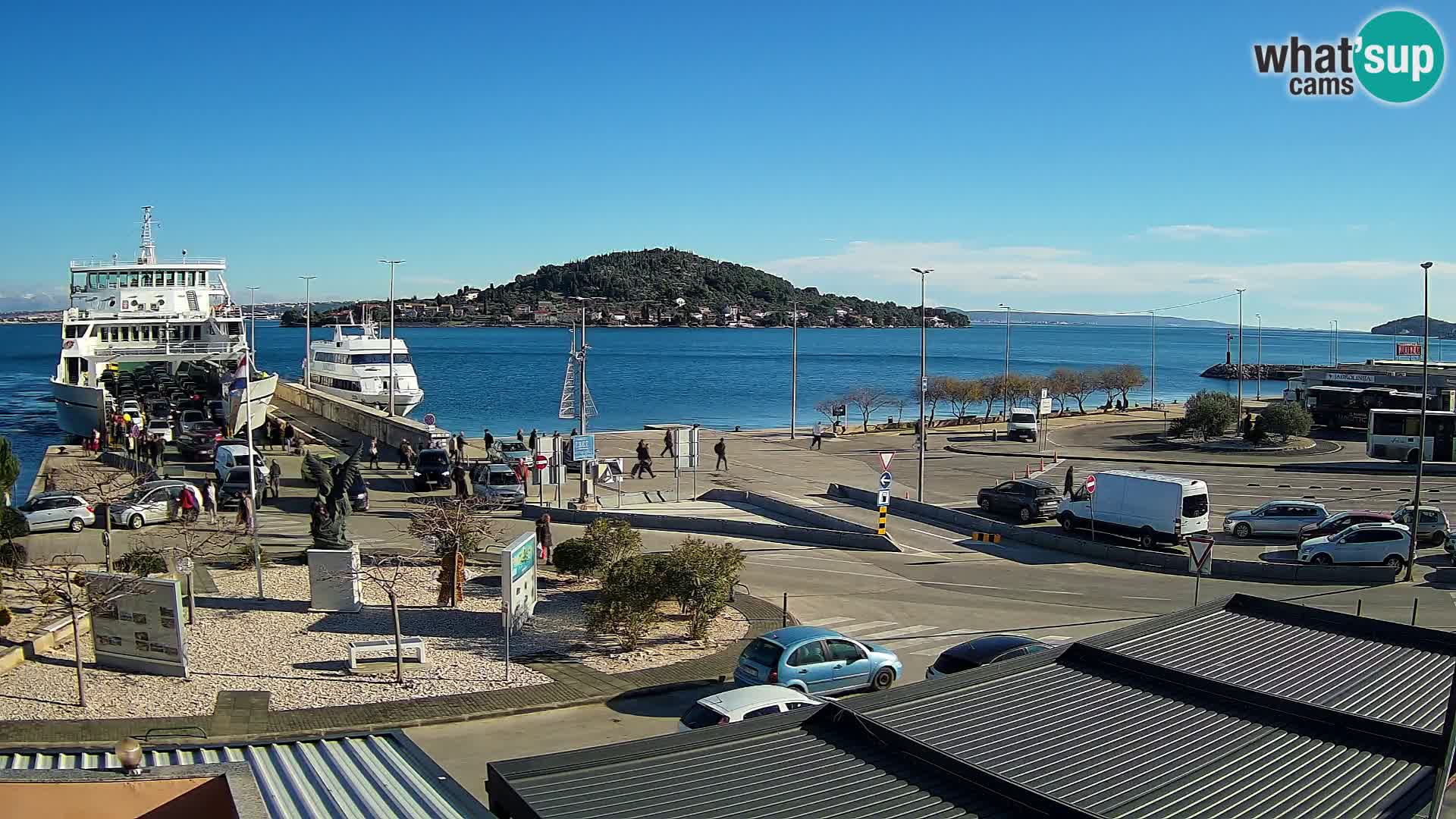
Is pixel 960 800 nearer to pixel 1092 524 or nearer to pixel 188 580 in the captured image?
pixel 188 580

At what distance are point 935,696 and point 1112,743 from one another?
5.60 feet

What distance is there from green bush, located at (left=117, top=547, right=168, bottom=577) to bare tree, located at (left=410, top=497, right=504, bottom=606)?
476 centimetres

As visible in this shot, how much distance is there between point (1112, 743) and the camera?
10.2 metres

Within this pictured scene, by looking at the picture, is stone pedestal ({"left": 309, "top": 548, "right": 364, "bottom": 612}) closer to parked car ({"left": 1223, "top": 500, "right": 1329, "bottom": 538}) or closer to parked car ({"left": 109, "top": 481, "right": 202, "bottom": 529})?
parked car ({"left": 109, "top": 481, "right": 202, "bottom": 529})

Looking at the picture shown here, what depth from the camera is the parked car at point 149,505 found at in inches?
1131

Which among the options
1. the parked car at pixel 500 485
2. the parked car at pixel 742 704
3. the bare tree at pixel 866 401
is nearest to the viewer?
the parked car at pixel 742 704

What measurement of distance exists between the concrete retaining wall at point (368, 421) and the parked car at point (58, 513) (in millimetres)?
12830

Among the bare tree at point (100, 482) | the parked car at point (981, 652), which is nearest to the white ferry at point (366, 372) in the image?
the bare tree at point (100, 482)

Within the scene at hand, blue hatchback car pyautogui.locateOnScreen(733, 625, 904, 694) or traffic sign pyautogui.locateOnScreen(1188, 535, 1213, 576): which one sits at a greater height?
traffic sign pyautogui.locateOnScreen(1188, 535, 1213, 576)

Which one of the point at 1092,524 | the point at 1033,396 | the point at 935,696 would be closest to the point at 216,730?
the point at 935,696

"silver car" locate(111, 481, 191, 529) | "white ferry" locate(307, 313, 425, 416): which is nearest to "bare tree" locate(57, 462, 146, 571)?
"silver car" locate(111, 481, 191, 529)

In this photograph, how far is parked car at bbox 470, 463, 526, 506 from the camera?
110 ft

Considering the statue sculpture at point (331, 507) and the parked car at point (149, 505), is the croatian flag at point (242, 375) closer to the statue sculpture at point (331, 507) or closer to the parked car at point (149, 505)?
the parked car at point (149, 505)

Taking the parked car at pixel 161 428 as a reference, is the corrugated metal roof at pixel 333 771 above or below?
below
